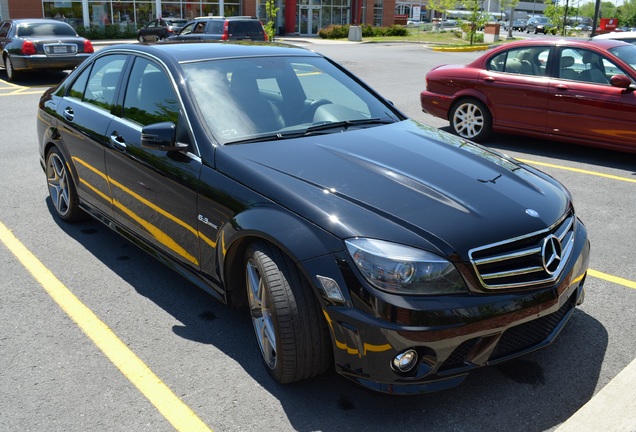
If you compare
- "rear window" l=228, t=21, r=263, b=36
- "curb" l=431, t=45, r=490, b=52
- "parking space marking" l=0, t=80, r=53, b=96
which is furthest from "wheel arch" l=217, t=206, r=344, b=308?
"curb" l=431, t=45, r=490, b=52

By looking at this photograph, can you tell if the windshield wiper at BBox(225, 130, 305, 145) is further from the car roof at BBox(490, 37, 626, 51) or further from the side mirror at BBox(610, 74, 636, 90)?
the car roof at BBox(490, 37, 626, 51)

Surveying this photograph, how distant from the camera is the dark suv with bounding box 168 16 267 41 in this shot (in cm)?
2320

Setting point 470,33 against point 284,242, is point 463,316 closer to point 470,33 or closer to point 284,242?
point 284,242

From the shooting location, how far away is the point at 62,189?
594 centimetres

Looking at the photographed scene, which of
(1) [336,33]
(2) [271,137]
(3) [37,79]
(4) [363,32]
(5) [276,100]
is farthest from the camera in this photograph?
(4) [363,32]

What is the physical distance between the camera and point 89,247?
554 centimetres

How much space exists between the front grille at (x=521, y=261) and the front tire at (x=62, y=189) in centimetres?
384

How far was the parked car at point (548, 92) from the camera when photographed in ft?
27.3

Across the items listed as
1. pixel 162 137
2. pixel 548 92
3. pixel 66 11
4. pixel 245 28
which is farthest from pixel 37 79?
pixel 66 11

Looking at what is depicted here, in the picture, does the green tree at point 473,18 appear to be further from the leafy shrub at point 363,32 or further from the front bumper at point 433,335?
the front bumper at point 433,335

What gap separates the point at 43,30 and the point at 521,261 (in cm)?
1672

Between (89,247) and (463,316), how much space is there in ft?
11.7

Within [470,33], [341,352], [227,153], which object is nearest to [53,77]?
[227,153]

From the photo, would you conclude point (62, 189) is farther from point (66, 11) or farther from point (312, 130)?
point (66, 11)
